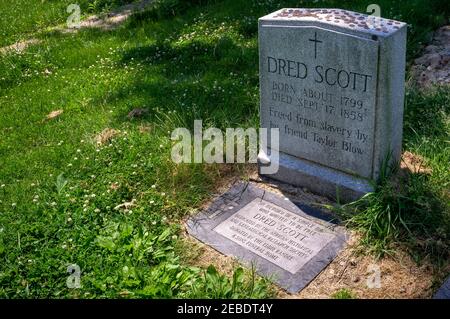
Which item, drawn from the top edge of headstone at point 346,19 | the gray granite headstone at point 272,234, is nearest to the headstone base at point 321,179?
the gray granite headstone at point 272,234

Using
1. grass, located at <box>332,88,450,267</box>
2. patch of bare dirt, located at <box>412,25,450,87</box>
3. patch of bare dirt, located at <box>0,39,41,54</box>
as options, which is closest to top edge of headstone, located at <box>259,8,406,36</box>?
grass, located at <box>332,88,450,267</box>

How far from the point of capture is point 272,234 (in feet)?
15.1

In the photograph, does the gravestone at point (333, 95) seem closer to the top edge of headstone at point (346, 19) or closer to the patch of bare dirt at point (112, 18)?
the top edge of headstone at point (346, 19)

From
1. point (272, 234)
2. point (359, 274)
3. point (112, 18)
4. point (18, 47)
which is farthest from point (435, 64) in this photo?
point (18, 47)

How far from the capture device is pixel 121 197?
512 cm

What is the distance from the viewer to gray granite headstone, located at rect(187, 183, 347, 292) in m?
4.26

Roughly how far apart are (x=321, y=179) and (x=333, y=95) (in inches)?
31.6

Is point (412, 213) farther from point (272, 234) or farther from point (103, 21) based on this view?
point (103, 21)

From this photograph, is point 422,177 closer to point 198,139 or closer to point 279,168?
point 279,168

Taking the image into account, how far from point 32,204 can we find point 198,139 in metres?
1.78

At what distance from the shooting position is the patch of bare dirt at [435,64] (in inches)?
264

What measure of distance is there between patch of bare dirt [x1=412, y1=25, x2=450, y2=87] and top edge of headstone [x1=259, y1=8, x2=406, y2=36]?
95.9 inches

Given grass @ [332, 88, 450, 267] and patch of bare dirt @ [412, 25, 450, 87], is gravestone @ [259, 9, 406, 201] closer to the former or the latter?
grass @ [332, 88, 450, 267]
